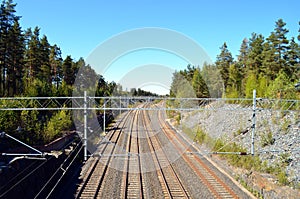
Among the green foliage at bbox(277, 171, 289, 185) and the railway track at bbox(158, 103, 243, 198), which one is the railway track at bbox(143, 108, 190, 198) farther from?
the green foliage at bbox(277, 171, 289, 185)

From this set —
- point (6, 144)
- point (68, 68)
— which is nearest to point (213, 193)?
point (6, 144)

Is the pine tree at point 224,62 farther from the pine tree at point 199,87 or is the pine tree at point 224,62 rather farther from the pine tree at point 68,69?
the pine tree at point 68,69

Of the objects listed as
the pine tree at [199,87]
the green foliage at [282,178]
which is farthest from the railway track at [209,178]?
the pine tree at [199,87]

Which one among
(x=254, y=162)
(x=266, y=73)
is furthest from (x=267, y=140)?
(x=266, y=73)

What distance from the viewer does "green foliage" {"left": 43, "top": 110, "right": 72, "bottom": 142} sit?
15.0m

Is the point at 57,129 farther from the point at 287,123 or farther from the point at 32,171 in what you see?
the point at 287,123

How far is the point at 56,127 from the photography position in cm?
1656

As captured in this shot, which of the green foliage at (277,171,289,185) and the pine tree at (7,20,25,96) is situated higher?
the pine tree at (7,20,25,96)

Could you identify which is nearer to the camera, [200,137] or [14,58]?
[200,137]

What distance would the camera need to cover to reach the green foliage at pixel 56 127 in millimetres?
15016

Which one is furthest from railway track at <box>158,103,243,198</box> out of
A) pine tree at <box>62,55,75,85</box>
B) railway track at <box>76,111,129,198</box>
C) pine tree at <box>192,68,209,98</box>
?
pine tree at <box>62,55,75,85</box>

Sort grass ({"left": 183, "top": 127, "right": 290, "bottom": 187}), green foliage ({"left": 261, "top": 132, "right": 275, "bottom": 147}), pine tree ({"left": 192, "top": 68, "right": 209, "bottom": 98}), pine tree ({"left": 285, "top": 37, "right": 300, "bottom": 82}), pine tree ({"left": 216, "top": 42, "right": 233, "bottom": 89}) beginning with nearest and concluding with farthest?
grass ({"left": 183, "top": 127, "right": 290, "bottom": 187}) < green foliage ({"left": 261, "top": 132, "right": 275, "bottom": 147}) < pine tree ({"left": 285, "top": 37, "right": 300, "bottom": 82}) < pine tree ({"left": 192, "top": 68, "right": 209, "bottom": 98}) < pine tree ({"left": 216, "top": 42, "right": 233, "bottom": 89})

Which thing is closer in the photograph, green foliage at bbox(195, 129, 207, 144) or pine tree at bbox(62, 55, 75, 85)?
green foliage at bbox(195, 129, 207, 144)

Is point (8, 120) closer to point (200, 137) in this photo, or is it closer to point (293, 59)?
point (200, 137)
